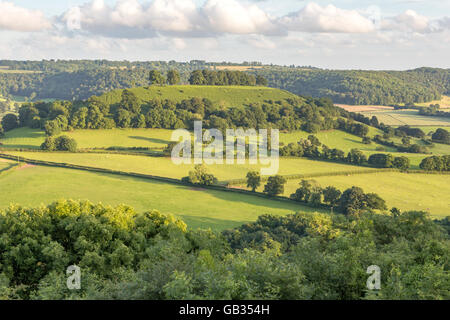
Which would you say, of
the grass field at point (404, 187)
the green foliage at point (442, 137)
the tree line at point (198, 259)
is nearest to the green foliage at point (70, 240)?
the tree line at point (198, 259)

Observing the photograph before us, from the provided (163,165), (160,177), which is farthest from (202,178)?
(163,165)

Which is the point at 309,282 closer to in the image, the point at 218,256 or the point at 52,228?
the point at 218,256

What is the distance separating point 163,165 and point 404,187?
189 ft

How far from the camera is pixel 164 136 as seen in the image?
430ft

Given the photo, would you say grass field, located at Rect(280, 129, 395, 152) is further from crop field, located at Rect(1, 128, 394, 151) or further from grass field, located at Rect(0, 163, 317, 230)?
grass field, located at Rect(0, 163, 317, 230)

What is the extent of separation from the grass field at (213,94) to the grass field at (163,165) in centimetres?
5814

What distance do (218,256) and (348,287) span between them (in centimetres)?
1635

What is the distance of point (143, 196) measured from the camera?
247 ft

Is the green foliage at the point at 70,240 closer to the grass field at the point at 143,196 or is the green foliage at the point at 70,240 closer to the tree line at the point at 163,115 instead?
the grass field at the point at 143,196

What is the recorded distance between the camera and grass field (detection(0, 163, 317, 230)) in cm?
6688

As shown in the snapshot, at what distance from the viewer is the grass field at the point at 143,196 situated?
219 feet

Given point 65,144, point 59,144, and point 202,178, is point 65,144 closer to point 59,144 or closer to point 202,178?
point 59,144

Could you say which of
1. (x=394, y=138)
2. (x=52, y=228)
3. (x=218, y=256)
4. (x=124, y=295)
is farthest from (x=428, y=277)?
(x=394, y=138)
